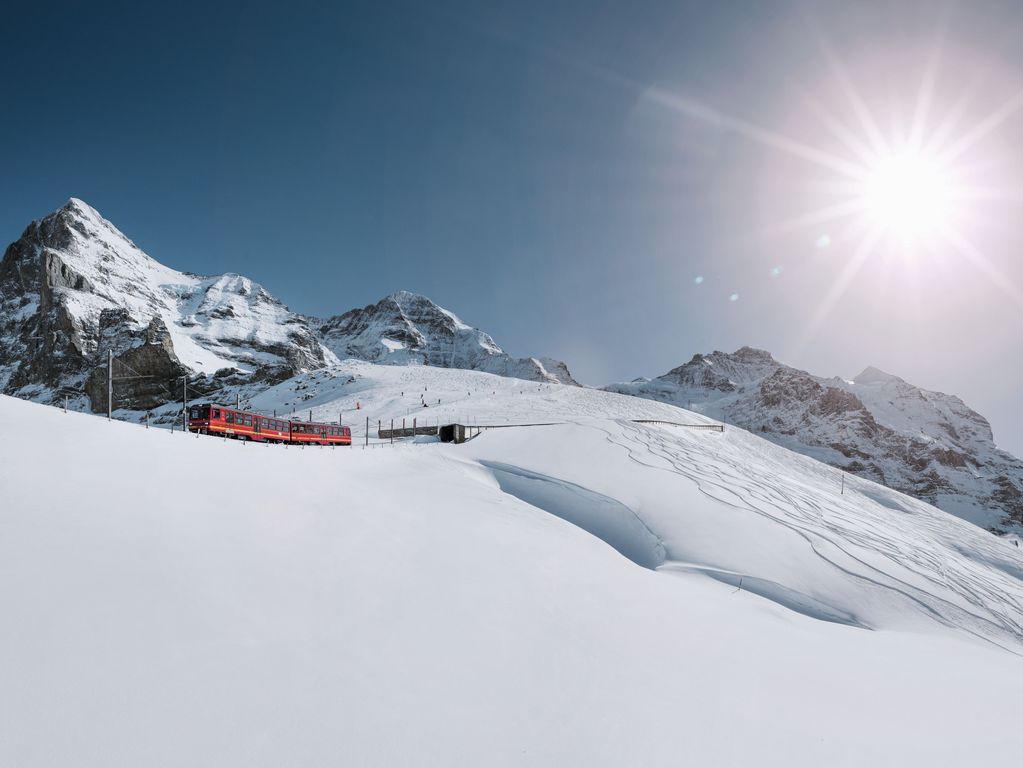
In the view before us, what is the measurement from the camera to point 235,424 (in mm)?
26234

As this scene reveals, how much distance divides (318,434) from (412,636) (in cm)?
2980

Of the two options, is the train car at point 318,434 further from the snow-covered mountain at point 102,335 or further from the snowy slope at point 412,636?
the snow-covered mountain at point 102,335

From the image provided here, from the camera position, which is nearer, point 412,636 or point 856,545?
point 412,636

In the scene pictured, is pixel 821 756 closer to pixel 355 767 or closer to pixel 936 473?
pixel 355 767

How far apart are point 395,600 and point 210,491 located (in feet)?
15.2

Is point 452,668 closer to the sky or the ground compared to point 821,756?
closer to the sky

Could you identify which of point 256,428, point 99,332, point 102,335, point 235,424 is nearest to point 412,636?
point 235,424

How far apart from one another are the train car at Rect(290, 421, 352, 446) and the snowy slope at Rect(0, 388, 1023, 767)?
19732mm

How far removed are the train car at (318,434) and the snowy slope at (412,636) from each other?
1973 cm

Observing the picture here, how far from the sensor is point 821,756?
4.43 metres

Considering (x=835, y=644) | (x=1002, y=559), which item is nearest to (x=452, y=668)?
(x=835, y=644)

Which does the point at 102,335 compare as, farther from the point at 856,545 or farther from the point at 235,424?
the point at 856,545

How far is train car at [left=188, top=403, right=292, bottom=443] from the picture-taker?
80.0ft

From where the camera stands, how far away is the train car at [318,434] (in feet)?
99.1
